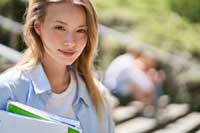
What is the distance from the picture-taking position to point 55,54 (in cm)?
213

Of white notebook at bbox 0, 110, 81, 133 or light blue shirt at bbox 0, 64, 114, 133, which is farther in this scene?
light blue shirt at bbox 0, 64, 114, 133

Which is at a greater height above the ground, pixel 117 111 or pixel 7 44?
pixel 7 44

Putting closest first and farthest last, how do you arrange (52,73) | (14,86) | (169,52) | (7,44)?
1. (14,86)
2. (52,73)
3. (7,44)
4. (169,52)

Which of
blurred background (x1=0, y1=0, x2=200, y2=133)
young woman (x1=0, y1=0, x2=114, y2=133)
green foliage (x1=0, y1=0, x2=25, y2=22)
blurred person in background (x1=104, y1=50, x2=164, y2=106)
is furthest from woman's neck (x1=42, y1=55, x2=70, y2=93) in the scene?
green foliage (x1=0, y1=0, x2=25, y2=22)

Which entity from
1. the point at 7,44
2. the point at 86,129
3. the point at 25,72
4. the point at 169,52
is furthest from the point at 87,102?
the point at 169,52

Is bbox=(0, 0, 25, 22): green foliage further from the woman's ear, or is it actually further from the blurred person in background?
the woman's ear

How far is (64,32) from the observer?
212 centimetres

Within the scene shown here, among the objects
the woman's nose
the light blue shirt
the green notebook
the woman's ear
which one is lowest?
the green notebook

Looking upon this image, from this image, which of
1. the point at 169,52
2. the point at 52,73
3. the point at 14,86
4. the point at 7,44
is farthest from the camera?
the point at 169,52

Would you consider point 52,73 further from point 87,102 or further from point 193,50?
point 193,50

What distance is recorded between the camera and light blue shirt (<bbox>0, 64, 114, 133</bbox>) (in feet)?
6.68

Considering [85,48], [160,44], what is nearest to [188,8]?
[160,44]

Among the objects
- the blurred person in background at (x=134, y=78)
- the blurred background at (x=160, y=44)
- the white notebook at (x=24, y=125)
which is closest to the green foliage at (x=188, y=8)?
the blurred background at (x=160, y=44)

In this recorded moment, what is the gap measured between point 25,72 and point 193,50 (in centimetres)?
476
